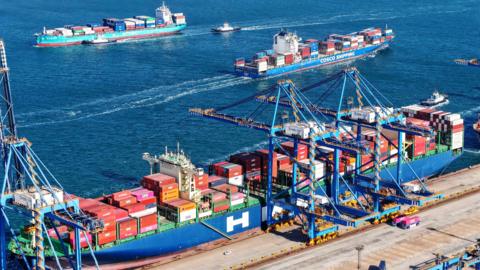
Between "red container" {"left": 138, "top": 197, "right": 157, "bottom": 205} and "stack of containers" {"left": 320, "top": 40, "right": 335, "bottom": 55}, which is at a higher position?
"stack of containers" {"left": 320, "top": 40, "right": 335, "bottom": 55}

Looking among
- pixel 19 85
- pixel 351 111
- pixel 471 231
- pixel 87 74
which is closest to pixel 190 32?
pixel 87 74

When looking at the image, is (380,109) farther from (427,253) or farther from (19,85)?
(19,85)

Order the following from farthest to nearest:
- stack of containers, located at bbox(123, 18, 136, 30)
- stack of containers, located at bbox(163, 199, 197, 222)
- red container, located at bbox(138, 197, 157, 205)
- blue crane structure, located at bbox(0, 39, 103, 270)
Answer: stack of containers, located at bbox(123, 18, 136, 30), stack of containers, located at bbox(163, 199, 197, 222), red container, located at bbox(138, 197, 157, 205), blue crane structure, located at bbox(0, 39, 103, 270)

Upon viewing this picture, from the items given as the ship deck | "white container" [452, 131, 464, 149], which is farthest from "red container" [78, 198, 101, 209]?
"white container" [452, 131, 464, 149]

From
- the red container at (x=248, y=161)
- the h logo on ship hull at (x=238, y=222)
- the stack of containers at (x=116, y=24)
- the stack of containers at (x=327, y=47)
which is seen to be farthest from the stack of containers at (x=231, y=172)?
the stack of containers at (x=116, y=24)

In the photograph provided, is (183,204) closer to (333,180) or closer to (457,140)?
(333,180)

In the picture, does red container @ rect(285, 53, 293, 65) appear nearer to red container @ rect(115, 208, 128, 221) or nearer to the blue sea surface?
the blue sea surface
